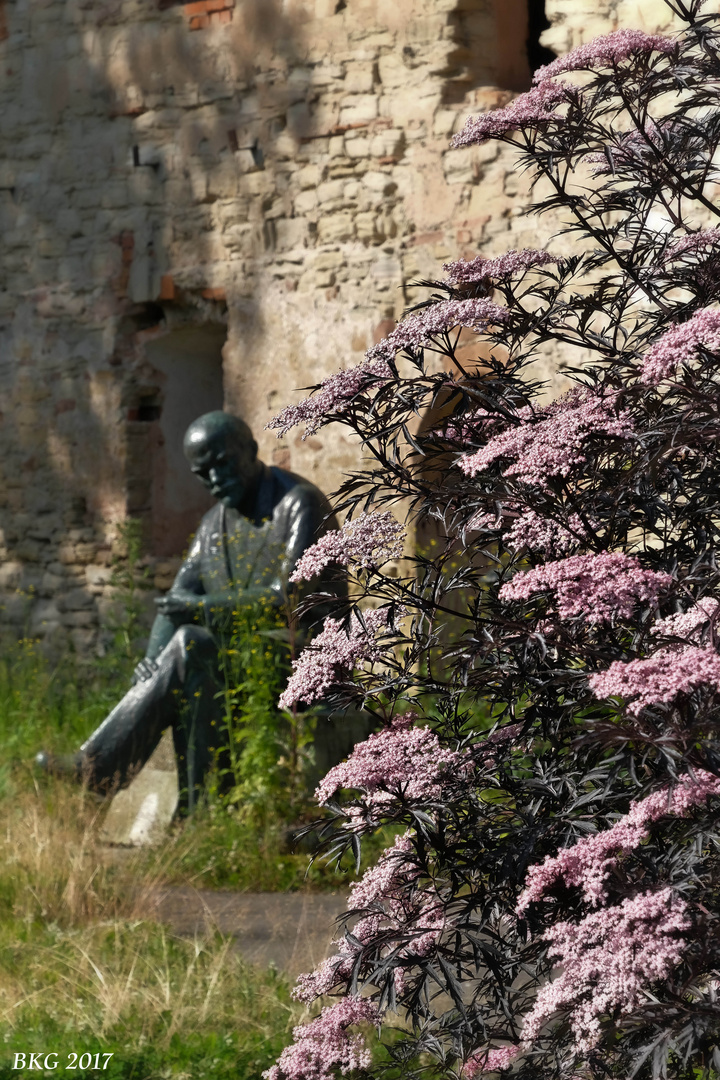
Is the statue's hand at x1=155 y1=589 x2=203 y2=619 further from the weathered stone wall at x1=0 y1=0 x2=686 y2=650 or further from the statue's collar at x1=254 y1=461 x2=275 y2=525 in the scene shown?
the weathered stone wall at x1=0 y1=0 x2=686 y2=650

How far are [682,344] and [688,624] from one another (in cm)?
41

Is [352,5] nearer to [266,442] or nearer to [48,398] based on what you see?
[266,442]

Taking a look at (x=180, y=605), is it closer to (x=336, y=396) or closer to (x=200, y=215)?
(x=200, y=215)

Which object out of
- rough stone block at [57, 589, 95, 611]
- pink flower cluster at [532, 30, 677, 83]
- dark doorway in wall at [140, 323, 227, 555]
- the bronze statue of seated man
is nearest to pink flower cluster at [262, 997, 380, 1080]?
pink flower cluster at [532, 30, 677, 83]

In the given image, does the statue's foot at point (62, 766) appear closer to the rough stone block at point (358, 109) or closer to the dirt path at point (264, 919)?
the dirt path at point (264, 919)

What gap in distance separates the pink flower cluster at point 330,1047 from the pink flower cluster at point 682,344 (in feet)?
3.75

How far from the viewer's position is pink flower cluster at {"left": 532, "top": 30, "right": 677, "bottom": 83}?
255cm

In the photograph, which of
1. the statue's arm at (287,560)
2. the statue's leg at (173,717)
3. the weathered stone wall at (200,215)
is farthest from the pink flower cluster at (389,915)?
Answer: the weathered stone wall at (200,215)

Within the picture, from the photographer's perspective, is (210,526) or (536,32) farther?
(536,32)

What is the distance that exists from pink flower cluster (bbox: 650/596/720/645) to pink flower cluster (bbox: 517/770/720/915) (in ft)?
0.66

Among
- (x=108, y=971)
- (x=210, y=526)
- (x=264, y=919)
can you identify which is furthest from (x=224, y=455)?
(x=108, y=971)

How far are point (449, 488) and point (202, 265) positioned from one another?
612cm

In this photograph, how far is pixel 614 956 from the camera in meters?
1.85

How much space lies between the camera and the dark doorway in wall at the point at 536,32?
7262mm
